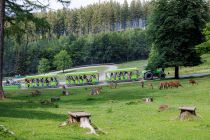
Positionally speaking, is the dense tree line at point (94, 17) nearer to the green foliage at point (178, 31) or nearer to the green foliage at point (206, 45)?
the green foliage at point (178, 31)

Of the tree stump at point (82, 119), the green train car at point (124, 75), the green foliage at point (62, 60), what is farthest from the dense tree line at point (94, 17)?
the tree stump at point (82, 119)

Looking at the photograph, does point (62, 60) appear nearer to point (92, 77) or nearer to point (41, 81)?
point (41, 81)

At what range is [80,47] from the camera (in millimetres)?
139625

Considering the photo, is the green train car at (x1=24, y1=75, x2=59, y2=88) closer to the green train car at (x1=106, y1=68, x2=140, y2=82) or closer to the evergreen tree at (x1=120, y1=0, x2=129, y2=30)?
the green train car at (x1=106, y1=68, x2=140, y2=82)

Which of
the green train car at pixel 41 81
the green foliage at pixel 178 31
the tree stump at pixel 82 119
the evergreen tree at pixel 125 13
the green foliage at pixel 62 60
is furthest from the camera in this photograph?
the evergreen tree at pixel 125 13

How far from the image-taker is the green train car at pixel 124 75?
6838 cm

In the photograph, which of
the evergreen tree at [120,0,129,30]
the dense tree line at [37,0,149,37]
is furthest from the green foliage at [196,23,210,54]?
the evergreen tree at [120,0,129,30]

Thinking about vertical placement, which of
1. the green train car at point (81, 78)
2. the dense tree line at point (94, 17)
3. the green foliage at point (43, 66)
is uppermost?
the dense tree line at point (94, 17)

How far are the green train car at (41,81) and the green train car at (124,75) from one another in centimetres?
981

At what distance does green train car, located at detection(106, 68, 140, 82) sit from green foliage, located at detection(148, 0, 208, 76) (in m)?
8.66

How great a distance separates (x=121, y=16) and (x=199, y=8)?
126417mm

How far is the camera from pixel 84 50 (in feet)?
452

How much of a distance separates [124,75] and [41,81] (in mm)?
15577

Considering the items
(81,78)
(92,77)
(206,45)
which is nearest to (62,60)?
(81,78)
